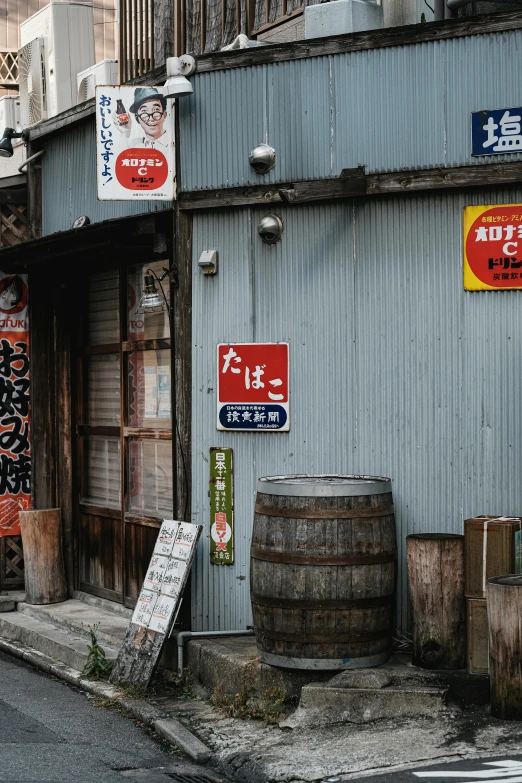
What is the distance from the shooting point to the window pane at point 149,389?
36.0 feet

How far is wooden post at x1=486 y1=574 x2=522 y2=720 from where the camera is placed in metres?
7.05

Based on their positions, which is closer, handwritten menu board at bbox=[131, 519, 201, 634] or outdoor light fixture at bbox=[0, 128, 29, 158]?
handwritten menu board at bbox=[131, 519, 201, 634]

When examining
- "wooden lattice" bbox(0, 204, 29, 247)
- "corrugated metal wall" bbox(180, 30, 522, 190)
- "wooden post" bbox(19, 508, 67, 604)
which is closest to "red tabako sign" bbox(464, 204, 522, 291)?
"corrugated metal wall" bbox(180, 30, 522, 190)

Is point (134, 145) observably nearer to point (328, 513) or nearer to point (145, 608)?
point (328, 513)

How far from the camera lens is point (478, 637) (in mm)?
7766

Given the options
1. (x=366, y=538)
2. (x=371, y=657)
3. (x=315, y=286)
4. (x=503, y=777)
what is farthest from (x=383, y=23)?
(x=503, y=777)

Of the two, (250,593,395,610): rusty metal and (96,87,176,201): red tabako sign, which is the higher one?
(96,87,176,201): red tabako sign

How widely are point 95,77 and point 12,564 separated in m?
5.76

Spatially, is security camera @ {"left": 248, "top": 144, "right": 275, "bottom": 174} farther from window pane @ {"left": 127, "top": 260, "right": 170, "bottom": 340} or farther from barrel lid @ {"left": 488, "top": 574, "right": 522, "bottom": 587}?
barrel lid @ {"left": 488, "top": 574, "right": 522, "bottom": 587}

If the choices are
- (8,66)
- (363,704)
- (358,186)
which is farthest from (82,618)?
(8,66)

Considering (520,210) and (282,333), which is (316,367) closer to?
(282,333)

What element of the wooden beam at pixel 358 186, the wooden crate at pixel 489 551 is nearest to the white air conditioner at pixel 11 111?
the wooden beam at pixel 358 186

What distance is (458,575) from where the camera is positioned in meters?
7.91

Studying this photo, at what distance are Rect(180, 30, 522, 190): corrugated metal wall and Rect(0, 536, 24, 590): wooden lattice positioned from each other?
5.17 metres
